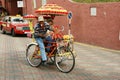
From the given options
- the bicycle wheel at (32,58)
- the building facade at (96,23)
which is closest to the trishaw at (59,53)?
the bicycle wheel at (32,58)

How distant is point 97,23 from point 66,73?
7.42m

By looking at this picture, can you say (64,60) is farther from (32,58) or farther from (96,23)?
(96,23)

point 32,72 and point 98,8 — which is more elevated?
point 98,8

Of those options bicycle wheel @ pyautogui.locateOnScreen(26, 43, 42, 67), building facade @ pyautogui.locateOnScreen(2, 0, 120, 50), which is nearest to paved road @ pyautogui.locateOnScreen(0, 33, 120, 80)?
bicycle wheel @ pyautogui.locateOnScreen(26, 43, 42, 67)

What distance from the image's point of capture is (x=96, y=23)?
53.7 feet

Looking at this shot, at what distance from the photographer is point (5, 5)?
151 feet

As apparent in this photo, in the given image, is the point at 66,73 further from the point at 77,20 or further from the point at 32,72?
the point at 77,20

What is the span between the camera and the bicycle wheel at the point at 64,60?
9.30m

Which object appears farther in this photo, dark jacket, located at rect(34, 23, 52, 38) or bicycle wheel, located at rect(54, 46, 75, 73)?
dark jacket, located at rect(34, 23, 52, 38)

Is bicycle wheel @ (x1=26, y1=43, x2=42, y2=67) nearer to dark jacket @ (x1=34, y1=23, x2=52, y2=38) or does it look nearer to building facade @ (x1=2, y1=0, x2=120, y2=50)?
dark jacket @ (x1=34, y1=23, x2=52, y2=38)

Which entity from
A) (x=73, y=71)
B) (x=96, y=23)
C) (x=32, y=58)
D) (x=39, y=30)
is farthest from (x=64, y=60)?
Result: (x=96, y=23)

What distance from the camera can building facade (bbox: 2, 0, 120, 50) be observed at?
14872mm

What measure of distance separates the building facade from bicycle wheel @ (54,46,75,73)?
5.44m

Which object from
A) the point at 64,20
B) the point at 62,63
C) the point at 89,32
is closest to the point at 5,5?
the point at 64,20
